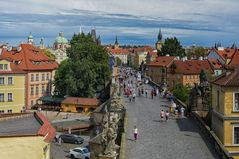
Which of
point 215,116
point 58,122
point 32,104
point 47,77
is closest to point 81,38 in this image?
point 47,77

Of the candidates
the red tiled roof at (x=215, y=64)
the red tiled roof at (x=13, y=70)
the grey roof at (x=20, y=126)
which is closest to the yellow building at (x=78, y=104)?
the red tiled roof at (x=13, y=70)

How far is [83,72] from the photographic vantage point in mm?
59375

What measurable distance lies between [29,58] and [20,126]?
143 feet

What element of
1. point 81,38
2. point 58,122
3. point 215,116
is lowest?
point 58,122

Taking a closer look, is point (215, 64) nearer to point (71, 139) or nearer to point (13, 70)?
point (13, 70)

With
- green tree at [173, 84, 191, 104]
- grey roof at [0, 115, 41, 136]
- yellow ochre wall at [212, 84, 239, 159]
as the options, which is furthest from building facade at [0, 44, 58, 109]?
grey roof at [0, 115, 41, 136]

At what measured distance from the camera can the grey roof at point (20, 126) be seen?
1729 cm

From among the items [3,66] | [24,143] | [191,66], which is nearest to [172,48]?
[191,66]

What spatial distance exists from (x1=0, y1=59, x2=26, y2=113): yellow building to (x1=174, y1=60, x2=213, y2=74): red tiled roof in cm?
3154

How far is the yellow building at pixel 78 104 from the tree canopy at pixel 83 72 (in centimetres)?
243

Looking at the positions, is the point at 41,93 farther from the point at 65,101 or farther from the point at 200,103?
the point at 200,103

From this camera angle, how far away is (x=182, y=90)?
54156 mm

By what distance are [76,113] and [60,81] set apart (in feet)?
20.4

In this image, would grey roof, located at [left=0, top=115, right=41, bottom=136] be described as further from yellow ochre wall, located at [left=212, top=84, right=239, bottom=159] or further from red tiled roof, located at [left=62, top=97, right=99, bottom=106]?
red tiled roof, located at [left=62, top=97, right=99, bottom=106]
